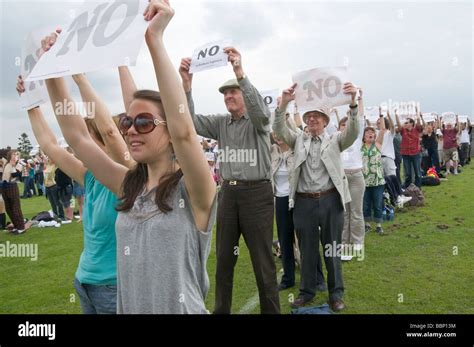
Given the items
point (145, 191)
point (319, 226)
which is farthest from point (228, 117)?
point (145, 191)

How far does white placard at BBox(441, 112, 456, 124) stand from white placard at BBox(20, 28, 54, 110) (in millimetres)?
17193

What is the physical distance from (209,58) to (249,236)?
6.23 ft

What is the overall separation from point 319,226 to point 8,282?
5209 millimetres

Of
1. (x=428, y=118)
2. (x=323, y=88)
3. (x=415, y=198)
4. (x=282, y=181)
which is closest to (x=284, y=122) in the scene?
(x=323, y=88)

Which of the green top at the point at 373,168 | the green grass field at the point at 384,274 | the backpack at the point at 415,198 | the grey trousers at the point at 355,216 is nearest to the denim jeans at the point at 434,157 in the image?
the backpack at the point at 415,198

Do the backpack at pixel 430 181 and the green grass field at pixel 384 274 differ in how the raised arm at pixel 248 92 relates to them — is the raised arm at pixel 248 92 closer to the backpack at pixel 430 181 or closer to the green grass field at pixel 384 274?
the green grass field at pixel 384 274

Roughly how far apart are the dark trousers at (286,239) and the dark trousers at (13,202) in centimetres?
814

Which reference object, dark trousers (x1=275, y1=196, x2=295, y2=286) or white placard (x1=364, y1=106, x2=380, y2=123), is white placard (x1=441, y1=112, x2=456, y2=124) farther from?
dark trousers (x1=275, y1=196, x2=295, y2=286)

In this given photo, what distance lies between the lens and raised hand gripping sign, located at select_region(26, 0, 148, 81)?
1.74 m

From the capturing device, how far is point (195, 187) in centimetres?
180

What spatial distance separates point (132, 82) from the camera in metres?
2.71

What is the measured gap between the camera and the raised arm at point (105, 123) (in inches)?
→ 101

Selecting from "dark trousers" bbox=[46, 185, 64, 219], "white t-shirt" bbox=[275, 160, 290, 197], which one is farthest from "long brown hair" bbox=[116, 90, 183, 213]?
"dark trousers" bbox=[46, 185, 64, 219]
